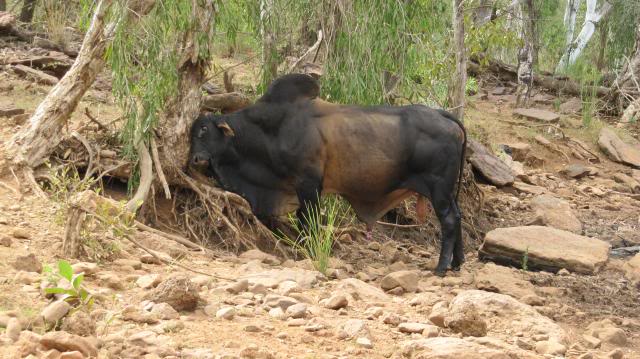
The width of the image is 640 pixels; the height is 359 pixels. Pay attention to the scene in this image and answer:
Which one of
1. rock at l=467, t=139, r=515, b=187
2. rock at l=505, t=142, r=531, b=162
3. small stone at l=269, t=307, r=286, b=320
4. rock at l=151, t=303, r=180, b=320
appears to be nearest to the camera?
rock at l=151, t=303, r=180, b=320

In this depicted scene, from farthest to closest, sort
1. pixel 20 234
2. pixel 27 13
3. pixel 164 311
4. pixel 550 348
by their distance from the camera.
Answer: pixel 27 13 < pixel 20 234 < pixel 550 348 < pixel 164 311

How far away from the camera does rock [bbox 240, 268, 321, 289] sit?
5.79m

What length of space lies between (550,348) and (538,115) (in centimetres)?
1117

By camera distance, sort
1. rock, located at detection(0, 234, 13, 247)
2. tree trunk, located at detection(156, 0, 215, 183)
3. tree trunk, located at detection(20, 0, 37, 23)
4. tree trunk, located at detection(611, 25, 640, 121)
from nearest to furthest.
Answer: rock, located at detection(0, 234, 13, 247)
tree trunk, located at detection(156, 0, 215, 183)
tree trunk, located at detection(20, 0, 37, 23)
tree trunk, located at detection(611, 25, 640, 121)

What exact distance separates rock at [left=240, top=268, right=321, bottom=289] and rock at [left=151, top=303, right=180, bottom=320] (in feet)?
3.26

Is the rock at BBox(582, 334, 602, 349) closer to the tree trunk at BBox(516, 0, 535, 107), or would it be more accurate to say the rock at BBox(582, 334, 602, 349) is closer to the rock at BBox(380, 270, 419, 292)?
the rock at BBox(380, 270, 419, 292)

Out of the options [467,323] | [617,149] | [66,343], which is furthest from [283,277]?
[617,149]

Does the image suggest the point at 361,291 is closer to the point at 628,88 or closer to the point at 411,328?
the point at 411,328

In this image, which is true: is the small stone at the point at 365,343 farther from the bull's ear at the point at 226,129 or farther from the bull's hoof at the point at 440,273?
the bull's ear at the point at 226,129

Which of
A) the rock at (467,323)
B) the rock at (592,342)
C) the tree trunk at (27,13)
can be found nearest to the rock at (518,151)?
the tree trunk at (27,13)

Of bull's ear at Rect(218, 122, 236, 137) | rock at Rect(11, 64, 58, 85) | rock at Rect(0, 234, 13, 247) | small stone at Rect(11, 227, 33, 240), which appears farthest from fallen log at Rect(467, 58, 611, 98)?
rock at Rect(0, 234, 13, 247)

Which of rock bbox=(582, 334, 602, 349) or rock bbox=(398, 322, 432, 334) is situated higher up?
rock bbox=(398, 322, 432, 334)

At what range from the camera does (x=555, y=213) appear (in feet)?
37.0

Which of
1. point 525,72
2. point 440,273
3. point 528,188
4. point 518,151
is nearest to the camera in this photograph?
point 440,273
